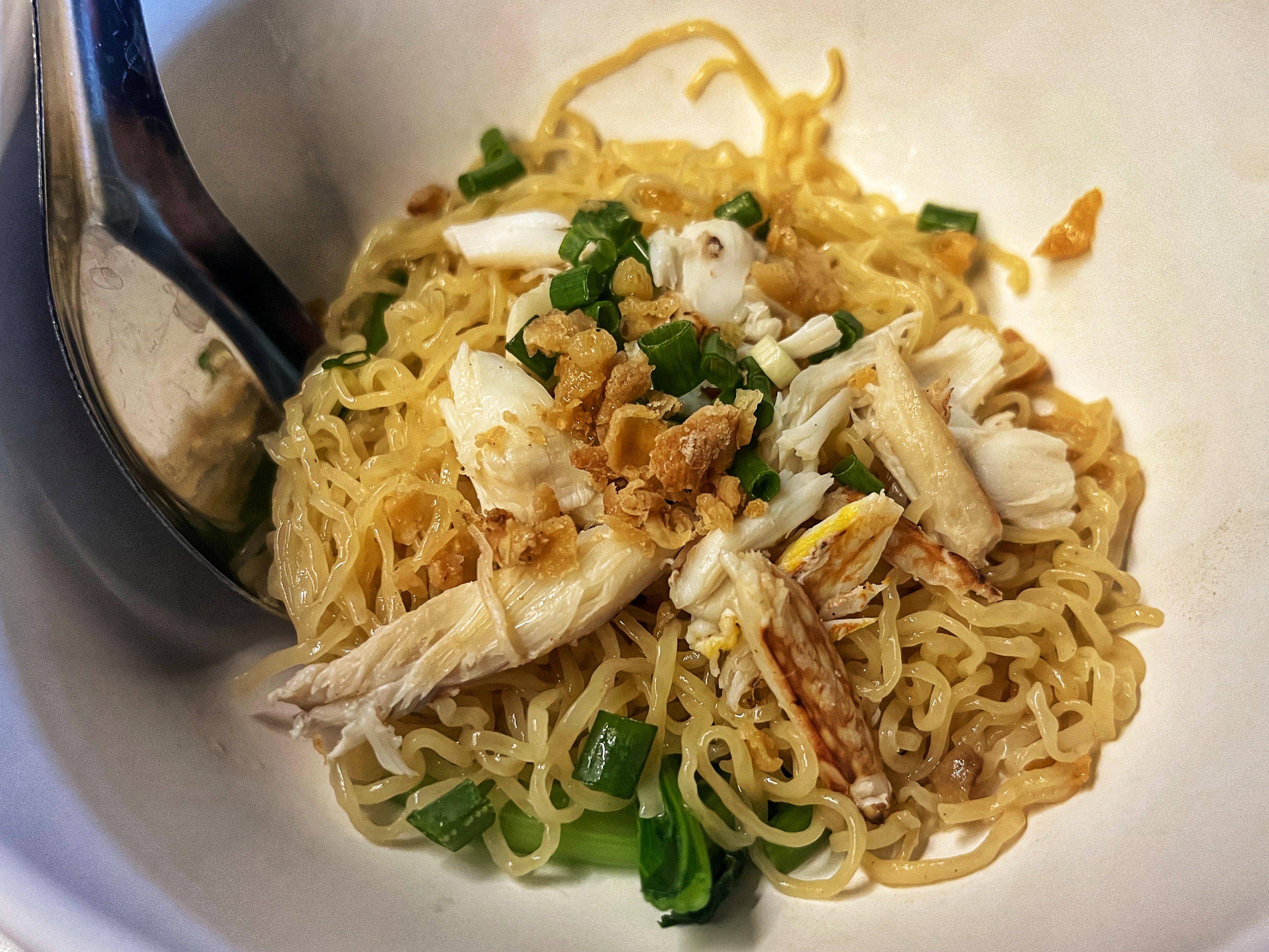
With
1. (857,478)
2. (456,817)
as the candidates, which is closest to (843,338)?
(857,478)

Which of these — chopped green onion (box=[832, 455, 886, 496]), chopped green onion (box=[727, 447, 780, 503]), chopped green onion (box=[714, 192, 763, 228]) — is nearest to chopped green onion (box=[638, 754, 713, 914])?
chopped green onion (box=[727, 447, 780, 503])

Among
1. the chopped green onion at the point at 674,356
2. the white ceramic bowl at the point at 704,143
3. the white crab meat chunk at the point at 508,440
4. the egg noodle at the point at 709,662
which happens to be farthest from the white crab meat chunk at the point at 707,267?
the white ceramic bowl at the point at 704,143

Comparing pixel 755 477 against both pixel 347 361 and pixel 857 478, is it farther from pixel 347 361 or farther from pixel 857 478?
pixel 347 361

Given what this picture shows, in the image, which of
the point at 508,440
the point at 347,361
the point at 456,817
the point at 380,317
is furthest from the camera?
the point at 380,317

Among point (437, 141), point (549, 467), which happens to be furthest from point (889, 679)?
point (437, 141)

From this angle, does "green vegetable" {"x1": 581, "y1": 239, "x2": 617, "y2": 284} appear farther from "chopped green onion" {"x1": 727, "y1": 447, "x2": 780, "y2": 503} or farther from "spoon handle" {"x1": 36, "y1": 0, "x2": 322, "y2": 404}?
"spoon handle" {"x1": 36, "y1": 0, "x2": 322, "y2": 404}

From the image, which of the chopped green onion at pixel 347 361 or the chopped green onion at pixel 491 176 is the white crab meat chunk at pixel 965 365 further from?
the chopped green onion at pixel 347 361
